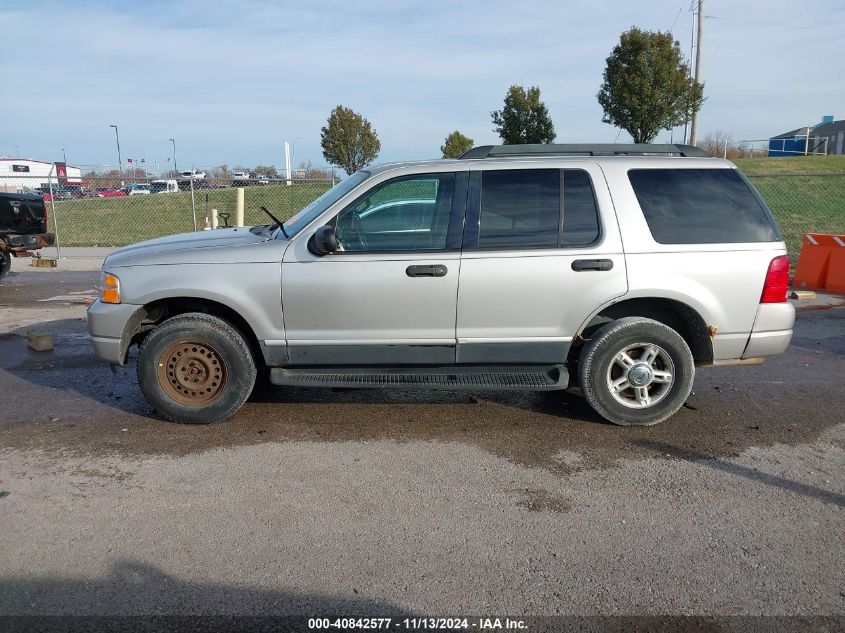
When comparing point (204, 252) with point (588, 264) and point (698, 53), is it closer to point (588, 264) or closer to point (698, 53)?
point (588, 264)

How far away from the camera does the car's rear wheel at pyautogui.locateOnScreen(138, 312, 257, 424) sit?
4898 mm

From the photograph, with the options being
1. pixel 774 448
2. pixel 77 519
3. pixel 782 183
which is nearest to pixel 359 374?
pixel 77 519

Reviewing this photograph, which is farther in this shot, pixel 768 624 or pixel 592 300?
pixel 592 300

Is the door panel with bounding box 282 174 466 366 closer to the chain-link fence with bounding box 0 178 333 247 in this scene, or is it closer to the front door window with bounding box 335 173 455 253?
the front door window with bounding box 335 173 455 253

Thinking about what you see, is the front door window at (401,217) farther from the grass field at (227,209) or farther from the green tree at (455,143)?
the green tree at (455,143)

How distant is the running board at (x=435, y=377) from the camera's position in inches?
192

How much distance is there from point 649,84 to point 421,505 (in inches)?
837

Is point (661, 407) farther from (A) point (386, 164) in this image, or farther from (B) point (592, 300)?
(A) point (386, 164)

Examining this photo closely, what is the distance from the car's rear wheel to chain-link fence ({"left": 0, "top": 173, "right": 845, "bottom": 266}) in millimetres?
14896

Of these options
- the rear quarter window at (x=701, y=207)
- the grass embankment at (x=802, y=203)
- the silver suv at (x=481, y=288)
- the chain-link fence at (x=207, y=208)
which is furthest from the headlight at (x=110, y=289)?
the chain-link fence at (x=207, y=208)

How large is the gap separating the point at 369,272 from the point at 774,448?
3.05m

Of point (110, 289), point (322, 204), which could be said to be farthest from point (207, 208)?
point (322, 204)

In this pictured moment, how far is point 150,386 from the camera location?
4949 millimetres

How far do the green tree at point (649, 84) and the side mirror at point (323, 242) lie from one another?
19.7m
